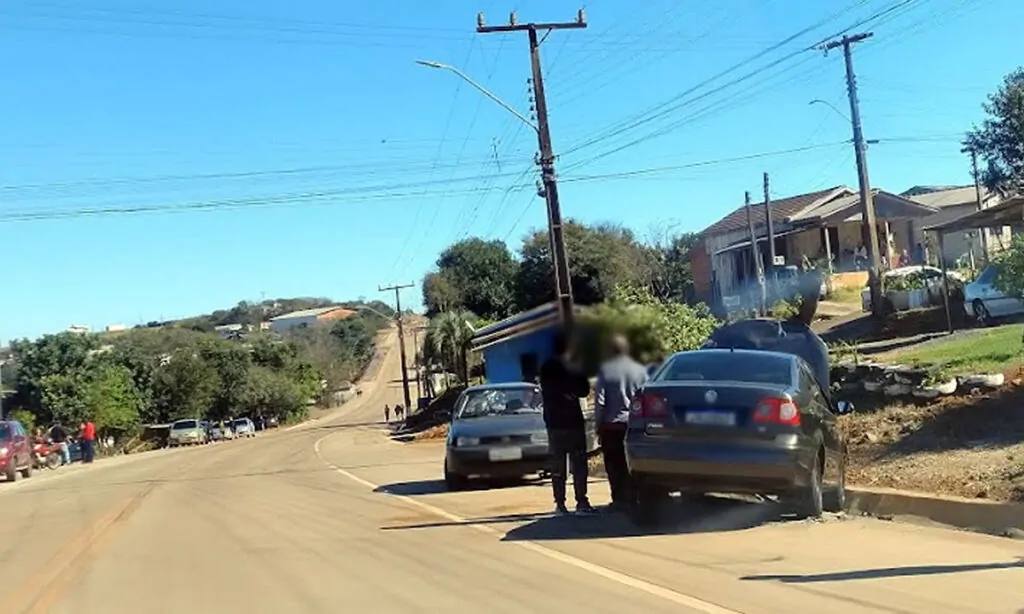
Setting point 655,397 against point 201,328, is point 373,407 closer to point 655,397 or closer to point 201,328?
point 201,328

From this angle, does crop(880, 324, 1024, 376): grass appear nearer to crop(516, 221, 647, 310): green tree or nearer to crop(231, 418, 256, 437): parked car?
crop(516, 221, 647, 310): green tree

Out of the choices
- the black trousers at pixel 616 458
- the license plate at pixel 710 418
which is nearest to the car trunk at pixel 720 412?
the license plate at pixel 710 418

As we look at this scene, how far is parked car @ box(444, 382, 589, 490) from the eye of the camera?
16.1 meters

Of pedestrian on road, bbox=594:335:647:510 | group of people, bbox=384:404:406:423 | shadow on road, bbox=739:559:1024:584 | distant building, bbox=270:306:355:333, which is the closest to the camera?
shadow on road, bbox=739:559:1024:584

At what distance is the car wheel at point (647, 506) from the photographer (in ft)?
36.3

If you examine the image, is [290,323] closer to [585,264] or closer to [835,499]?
[585,264]

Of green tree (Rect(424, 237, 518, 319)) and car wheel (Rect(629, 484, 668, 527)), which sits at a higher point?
green tree (Rect(424, 237, 518, 319))

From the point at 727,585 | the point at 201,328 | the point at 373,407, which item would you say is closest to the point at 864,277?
the point at 727,585

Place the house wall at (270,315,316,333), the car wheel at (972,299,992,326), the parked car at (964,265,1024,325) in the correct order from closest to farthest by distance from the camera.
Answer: the parked car at (964,265,1024,325) < the car wheel at (972,299,992,326) < the house wall at (270,315,316,333)

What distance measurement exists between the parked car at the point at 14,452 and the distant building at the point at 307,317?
17439 mm

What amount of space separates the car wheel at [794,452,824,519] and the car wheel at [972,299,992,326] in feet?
60.5

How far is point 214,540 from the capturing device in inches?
497

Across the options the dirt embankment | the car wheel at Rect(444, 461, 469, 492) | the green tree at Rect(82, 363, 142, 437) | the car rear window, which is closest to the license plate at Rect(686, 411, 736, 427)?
the car rear window

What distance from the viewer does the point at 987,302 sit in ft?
90.8
